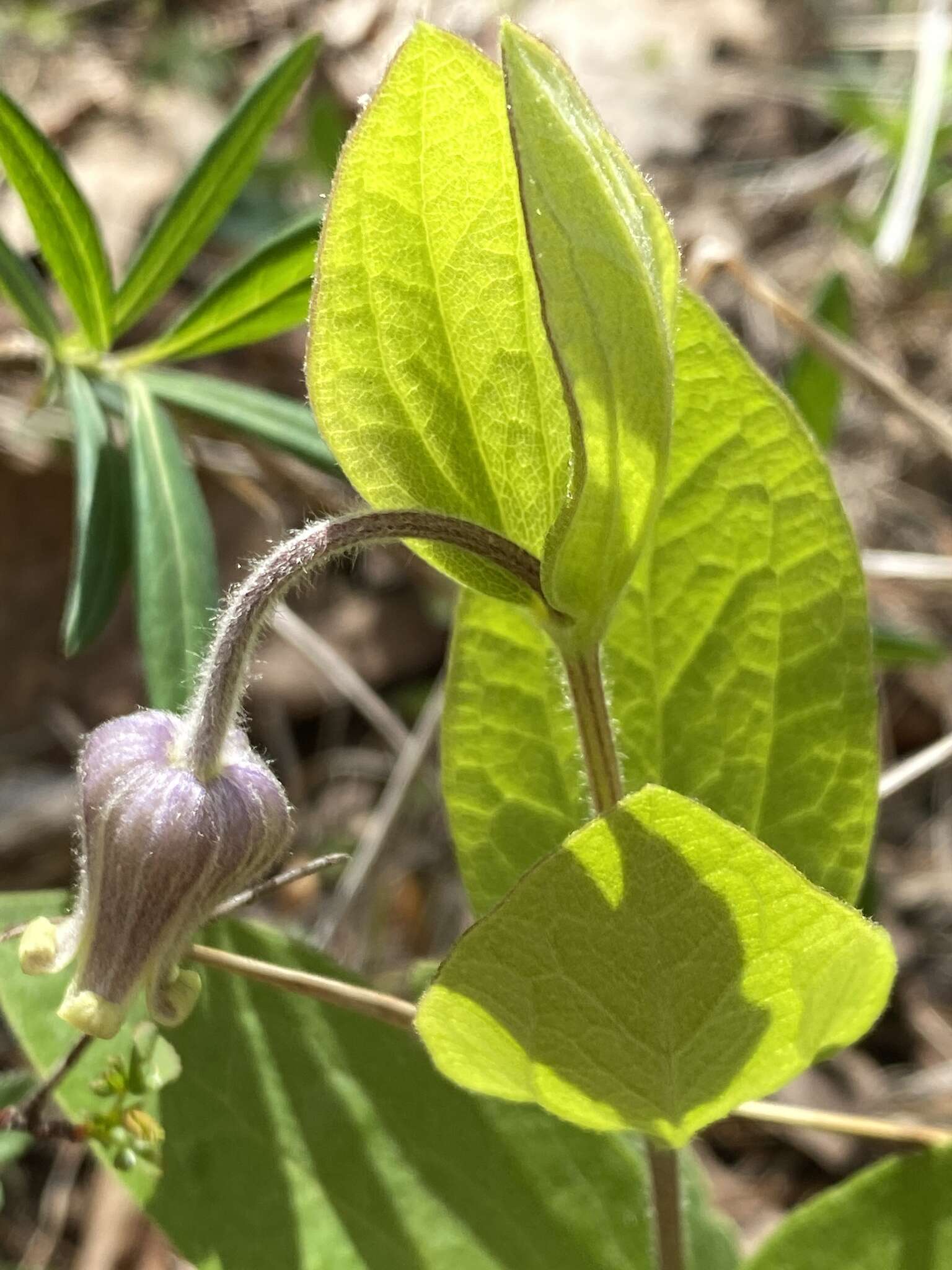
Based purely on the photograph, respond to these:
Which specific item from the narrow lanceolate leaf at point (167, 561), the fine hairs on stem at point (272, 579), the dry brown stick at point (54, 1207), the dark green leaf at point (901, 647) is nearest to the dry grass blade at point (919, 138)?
the dark green leaf at point (901, 647)

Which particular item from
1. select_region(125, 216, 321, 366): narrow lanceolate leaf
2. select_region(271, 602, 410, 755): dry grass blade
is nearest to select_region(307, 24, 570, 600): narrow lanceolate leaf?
select_region(125, 216, 321, 366): narrow lanceolate leaf

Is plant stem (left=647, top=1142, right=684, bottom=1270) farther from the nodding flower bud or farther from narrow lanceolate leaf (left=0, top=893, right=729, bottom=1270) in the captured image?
the nodding flower bud

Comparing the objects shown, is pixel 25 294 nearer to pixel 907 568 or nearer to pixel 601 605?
pixel 601 605

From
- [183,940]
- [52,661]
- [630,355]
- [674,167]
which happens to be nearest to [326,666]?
[52,661]

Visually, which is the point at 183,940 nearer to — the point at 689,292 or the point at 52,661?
the point at 689,292

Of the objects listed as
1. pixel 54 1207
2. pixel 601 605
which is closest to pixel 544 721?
pixel 601 605
